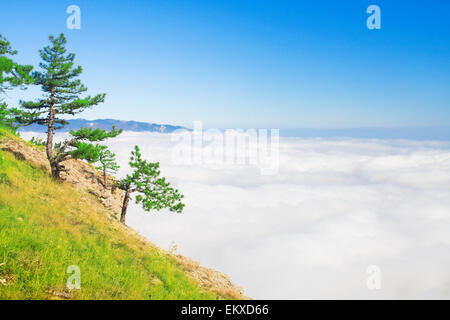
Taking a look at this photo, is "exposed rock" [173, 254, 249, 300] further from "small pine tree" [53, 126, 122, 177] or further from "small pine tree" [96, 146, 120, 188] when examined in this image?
"small pine tree" [96, 146, 120, 188]

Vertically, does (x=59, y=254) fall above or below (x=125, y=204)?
above

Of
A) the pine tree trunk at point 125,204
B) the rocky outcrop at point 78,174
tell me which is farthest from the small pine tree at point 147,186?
the rocky outcrop at point 78,174

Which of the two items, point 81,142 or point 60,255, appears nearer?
point 60,255

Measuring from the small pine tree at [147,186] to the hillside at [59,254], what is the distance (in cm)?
671

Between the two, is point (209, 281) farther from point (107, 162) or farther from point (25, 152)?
point (25, 152)

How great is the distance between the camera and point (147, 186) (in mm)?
24484

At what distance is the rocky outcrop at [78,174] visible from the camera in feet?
67.2

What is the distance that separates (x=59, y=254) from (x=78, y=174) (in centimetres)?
2190

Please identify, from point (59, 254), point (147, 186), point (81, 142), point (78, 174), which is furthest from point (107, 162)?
point (59, 254)

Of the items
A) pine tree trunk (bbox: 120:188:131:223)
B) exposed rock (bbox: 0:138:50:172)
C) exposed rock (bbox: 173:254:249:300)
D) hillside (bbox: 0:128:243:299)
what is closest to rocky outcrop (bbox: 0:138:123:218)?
exposed rock (bbox: 0:138:50:172)

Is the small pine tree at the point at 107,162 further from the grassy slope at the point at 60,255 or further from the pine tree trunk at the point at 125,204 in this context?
the grassy slope at the point at 60,255

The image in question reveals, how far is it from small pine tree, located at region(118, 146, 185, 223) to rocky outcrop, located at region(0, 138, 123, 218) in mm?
2401

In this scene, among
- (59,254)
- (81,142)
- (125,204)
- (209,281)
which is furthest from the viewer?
(125,204)
